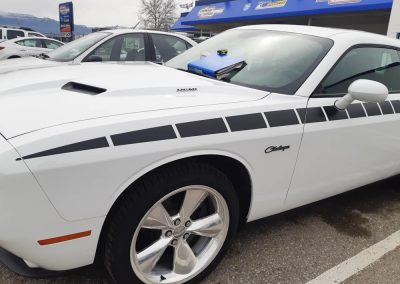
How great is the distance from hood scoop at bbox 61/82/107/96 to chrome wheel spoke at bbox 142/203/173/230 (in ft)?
2.41

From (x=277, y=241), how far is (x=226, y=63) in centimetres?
133

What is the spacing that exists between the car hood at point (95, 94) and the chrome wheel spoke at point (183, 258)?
78 centimetres

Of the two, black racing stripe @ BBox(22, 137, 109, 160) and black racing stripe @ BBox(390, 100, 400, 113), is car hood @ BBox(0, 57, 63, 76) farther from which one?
black racing stripe @ BBox(390, 100, 400, 113)

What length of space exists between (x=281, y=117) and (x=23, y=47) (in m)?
12.6

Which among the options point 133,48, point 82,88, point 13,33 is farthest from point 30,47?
point 82,88

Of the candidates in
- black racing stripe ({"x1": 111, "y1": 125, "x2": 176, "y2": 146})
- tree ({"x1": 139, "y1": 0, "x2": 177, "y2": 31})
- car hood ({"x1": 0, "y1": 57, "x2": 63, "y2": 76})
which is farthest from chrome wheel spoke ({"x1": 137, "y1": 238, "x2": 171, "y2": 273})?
tree ({"x1": 139, "y1": 0, "x2": 177, "y2": 31})

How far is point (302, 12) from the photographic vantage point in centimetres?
1988

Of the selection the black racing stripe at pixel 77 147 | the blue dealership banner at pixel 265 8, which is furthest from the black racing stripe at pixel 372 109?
the blue dealership banner at pixel 265 8

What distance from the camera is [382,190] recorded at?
411cm

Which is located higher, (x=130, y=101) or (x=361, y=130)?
(x=130, y=101)

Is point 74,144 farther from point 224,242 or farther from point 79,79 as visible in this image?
point 224,242

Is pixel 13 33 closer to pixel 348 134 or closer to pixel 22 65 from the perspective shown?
pixel 22 65

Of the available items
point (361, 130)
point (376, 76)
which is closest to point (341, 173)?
point (361, 130)

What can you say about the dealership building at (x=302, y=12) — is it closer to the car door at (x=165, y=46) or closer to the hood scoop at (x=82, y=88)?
the car door at (x=165, y=46)
